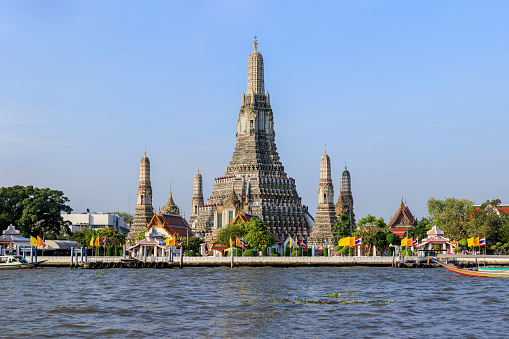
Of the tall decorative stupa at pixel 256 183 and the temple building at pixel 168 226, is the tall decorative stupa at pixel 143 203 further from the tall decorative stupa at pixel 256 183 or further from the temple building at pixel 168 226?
the tall decorative stupa at pixel 256 183

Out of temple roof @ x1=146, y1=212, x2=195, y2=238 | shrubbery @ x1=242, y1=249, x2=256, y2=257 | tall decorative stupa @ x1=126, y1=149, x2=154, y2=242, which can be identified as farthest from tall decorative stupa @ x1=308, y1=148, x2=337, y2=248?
tall decorative stupa @ x1=126, y1=149, x2=154, y2=242

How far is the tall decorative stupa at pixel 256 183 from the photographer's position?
12150 centimetres

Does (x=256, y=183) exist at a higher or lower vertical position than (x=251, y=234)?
higher

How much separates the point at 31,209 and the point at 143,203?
19528 millimetres

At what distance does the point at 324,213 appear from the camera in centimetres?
11975

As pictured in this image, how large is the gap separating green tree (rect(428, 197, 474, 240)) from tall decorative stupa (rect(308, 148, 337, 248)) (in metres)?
16.1

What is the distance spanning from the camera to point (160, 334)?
36.0 metres

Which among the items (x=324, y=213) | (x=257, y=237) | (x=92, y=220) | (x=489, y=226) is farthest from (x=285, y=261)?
(x=92, y=220)

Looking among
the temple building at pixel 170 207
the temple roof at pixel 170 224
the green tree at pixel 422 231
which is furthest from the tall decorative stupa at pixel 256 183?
the temple building at pixel 170 207

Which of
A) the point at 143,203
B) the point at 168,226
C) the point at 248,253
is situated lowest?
the point at 248,253

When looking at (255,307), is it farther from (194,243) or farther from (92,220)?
(92,220)

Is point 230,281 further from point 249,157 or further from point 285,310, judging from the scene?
point 249,157

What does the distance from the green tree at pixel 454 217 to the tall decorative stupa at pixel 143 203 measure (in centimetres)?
4763

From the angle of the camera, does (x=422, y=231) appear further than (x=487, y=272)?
Yes
